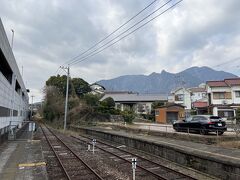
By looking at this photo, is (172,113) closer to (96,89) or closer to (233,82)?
(233,82)

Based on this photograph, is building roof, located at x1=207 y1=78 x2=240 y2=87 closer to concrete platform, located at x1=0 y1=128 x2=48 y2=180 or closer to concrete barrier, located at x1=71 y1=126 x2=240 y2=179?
concrete barrier, located at x1=71 y1=126 x2=240 y2=179

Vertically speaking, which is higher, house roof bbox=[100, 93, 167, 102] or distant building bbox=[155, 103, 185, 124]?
house roof bbox=[100, 93, 167, 102]

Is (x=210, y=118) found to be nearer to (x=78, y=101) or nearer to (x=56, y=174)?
(x=56, y=174)

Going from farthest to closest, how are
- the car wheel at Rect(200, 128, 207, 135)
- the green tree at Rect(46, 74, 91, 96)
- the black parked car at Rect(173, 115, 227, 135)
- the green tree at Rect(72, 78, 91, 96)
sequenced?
the green tree at Rect(72, 78, 91, 96) < the green tree at Rect(46, 74, 91, 96) < the car wheel at Rect(200, 128, 207, 135) < the black parked car at Rect(173, 115, 227, 135)

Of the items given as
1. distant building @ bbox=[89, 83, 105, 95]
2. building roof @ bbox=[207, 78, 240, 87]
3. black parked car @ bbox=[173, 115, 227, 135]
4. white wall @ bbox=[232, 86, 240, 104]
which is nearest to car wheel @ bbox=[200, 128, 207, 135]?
black parked car @ bbox=[173, 115, 227, 135]

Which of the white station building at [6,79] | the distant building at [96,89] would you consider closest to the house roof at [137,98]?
Answer: the distant building at [96,89]

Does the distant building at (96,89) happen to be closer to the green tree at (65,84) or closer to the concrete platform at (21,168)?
the green tree at (65,84)

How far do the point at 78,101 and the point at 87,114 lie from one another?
10.8 feet

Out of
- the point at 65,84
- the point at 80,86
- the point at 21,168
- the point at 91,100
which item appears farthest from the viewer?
the point at 80,86

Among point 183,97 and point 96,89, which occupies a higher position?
point 96,89

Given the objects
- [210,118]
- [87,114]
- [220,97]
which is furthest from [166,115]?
[210,118]

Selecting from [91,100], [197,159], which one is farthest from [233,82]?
[197,159]

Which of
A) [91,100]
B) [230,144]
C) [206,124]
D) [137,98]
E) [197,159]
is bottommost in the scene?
[197,159]

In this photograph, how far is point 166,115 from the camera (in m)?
40.0
